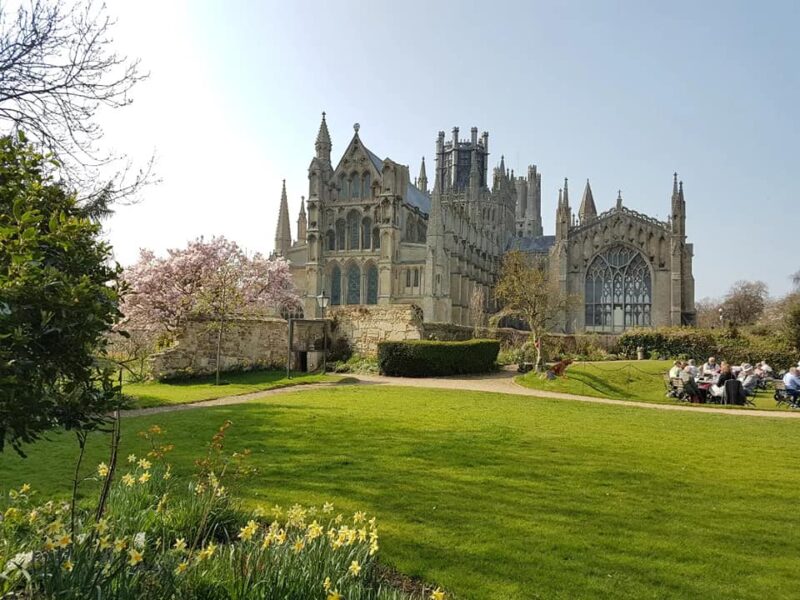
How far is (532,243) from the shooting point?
75000 mm

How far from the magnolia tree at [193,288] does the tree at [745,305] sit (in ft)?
158

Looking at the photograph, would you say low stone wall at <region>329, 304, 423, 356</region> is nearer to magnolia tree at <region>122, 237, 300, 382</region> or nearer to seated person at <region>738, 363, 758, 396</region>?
magnolia tree at <region>122, 237, 300, 382</region>

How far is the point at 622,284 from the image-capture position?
52750 mm

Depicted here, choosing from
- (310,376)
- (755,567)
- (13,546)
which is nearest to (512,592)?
(755,567)

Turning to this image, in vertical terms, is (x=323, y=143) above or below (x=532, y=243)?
above

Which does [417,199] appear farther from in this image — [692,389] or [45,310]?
[45,310]

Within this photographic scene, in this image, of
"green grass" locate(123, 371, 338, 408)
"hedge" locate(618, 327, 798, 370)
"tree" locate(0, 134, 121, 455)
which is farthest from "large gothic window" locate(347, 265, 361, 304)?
"tree" locate(0, 134, 121, 455)

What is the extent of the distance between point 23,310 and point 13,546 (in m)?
1.42

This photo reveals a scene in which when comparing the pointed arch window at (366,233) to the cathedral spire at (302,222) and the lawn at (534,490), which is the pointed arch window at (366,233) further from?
the lawn at (534,490)

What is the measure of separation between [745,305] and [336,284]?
44.4 metres

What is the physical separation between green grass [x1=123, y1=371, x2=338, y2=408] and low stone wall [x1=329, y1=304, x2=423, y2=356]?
343 cm

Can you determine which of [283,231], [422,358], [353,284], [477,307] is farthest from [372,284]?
[422,358]

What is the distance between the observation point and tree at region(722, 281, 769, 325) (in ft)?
195

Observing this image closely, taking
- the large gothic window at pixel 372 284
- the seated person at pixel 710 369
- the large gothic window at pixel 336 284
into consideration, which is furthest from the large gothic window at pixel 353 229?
the seated person at pixel 710 369
